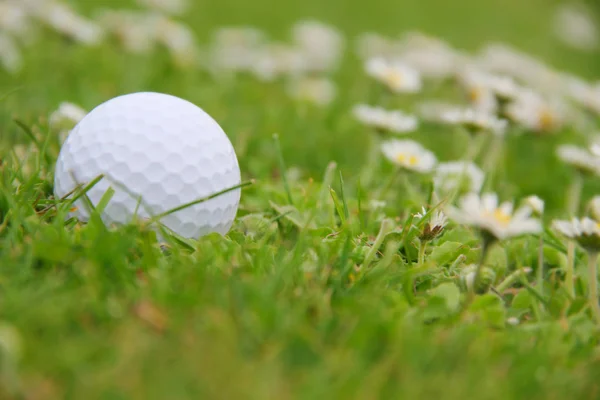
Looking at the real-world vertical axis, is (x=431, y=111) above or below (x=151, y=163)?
below

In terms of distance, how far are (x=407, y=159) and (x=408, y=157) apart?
0.02 m

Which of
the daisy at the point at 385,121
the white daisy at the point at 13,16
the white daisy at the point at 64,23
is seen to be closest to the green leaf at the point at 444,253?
the daisy at the point at 385,121

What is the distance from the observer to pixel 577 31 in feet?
27.2

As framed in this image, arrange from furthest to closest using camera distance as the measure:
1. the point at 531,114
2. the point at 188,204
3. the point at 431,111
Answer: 1. the point at 431,111
2. the point at 531,114
3. the point at 188,204

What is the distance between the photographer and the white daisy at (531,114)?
2.62 m

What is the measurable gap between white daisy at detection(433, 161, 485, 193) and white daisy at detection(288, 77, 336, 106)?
4.25 ft

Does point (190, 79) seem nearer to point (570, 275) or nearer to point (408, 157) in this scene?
point (408, 157)

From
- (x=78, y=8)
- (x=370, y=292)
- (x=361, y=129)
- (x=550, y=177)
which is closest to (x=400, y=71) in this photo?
(x=361, y=129)

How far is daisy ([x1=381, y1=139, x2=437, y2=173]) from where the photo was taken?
219 centimetres

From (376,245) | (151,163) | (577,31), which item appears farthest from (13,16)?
(577,31)

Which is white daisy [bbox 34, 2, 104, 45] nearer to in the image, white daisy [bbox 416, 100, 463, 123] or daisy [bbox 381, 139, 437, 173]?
daisy [bbox 381, 139, 437, 173]

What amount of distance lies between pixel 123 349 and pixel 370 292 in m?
0.59

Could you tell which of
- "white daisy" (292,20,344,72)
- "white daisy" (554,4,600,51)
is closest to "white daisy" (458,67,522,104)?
"white daisy" (292,20,344,72)

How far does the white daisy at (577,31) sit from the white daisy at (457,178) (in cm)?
642
